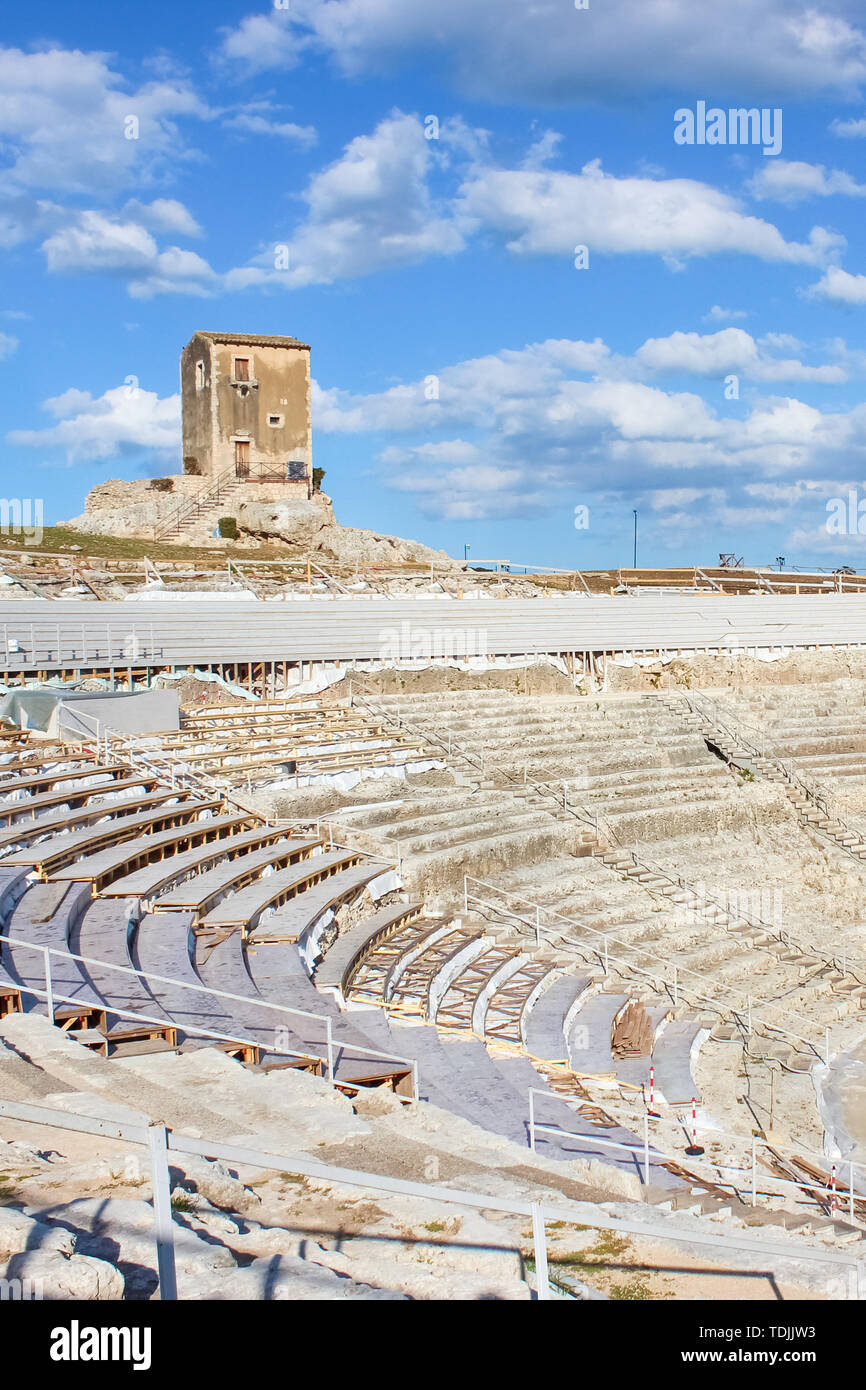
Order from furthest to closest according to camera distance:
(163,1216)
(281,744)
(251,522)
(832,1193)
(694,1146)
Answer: (251,522), (281,744), (694,1146), (832,1193), (163,1216)

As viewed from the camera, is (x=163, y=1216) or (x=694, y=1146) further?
(x=694, y=1146)

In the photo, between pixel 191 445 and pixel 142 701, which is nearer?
pixel 142 701

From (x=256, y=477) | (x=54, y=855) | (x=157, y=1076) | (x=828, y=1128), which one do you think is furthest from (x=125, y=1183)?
(x=256, y=477)

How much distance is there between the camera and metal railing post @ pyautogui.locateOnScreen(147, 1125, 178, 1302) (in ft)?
9.89

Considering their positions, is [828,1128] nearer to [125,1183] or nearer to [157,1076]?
[157,1076]

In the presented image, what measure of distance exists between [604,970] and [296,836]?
14.1 feet

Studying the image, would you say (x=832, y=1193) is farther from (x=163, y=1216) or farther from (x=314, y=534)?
(x=314, y=534)

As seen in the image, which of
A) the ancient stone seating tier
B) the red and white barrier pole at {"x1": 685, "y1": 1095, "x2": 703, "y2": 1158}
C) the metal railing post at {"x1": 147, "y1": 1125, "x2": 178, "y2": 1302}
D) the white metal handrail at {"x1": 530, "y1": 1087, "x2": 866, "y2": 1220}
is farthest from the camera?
the ancient stone seating tier

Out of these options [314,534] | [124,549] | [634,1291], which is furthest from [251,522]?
[634,1291]

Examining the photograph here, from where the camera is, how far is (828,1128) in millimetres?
10672

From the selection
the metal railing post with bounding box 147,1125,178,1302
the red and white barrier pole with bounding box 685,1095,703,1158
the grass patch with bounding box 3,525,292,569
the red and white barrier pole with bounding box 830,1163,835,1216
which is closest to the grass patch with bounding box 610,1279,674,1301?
the metal railing post with bounding box 147,1125,178,1302

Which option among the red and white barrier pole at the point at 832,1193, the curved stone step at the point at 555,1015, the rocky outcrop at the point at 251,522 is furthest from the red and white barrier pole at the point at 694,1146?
the rocky outcrop at the point at 251,522

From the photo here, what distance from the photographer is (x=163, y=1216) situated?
10.1 ft

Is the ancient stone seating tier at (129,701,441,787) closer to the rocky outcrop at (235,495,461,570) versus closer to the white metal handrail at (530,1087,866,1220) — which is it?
the white metal handrail at (530,1087,866,1220)
